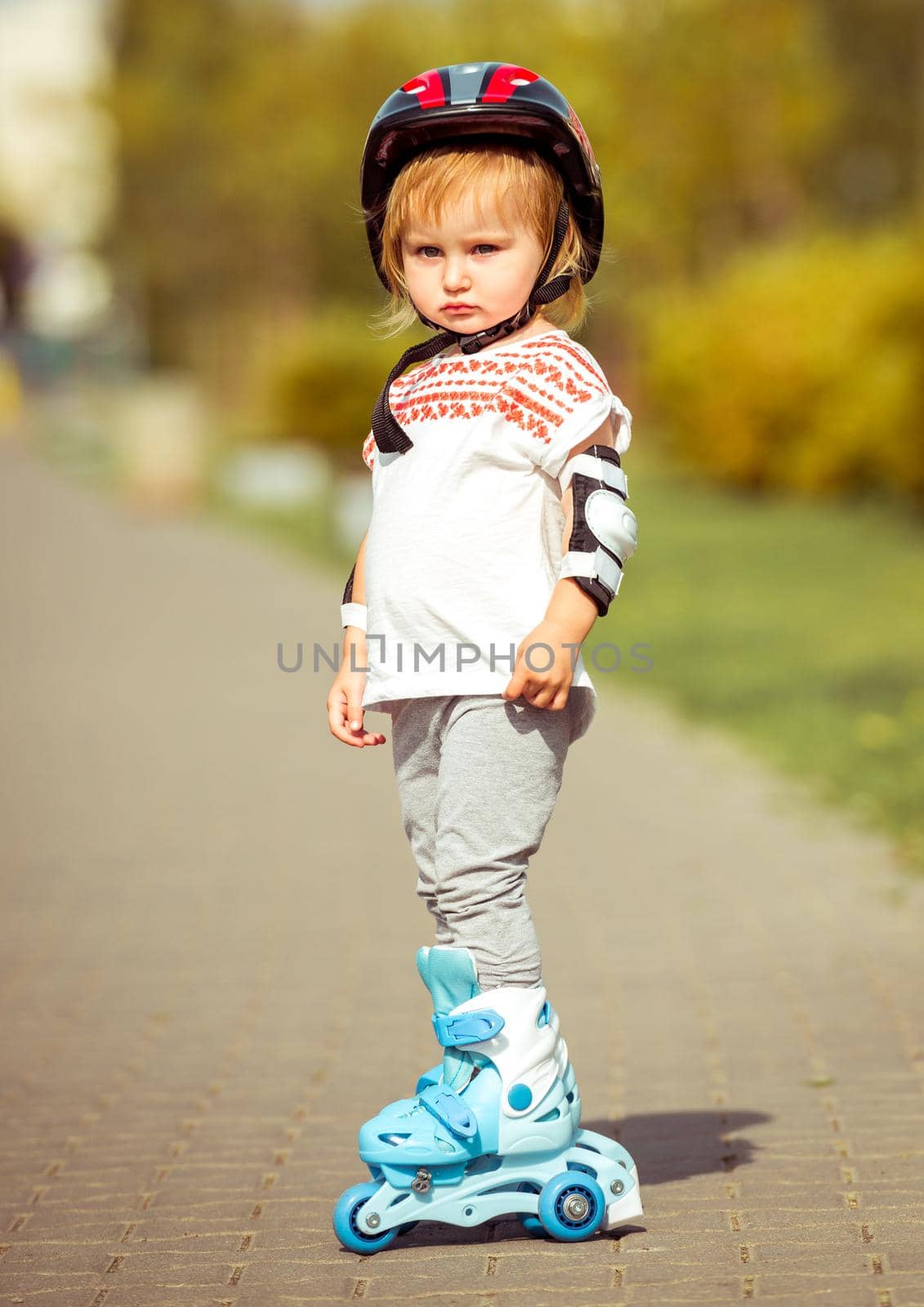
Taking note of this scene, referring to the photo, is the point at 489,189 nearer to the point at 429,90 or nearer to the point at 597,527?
the point at 429,90

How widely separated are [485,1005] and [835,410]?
19123 mm

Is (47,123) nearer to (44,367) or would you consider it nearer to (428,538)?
(44,367)

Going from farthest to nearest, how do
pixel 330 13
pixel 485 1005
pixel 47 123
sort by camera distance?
pixel 47 123, pixel 330 13, pixel 485 1005

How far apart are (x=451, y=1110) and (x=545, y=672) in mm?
744

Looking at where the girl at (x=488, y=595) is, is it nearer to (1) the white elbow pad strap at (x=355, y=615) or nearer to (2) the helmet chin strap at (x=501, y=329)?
(2) the helmet chin strap at (x=501, y=329)

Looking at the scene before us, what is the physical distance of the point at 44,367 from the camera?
259ft

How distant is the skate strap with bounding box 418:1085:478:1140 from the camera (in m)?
3.09

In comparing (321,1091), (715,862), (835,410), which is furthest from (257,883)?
(835,410)

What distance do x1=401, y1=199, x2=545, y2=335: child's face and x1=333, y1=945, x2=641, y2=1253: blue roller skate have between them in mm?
1093

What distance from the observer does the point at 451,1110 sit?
3104mm

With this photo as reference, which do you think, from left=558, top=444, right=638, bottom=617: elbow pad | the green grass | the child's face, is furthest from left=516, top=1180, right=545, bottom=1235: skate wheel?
the green grass

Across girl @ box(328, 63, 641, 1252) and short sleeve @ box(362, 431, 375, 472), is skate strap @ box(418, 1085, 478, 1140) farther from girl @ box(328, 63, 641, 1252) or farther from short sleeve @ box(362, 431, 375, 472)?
short sleeve @ box(362, 431, 375, 472)

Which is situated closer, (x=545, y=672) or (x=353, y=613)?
(x=545, y=672)

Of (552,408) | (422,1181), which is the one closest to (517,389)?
(552,408)
